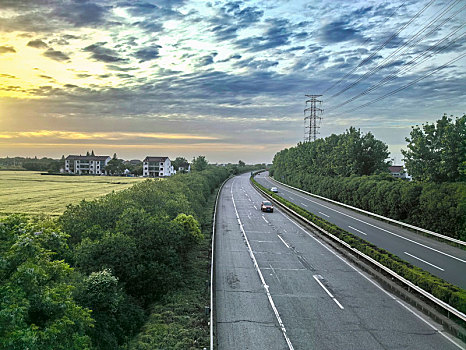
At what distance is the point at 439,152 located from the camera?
42.2 meters

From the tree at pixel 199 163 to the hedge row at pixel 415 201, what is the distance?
71.1m

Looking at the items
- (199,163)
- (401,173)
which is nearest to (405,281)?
(401,173)

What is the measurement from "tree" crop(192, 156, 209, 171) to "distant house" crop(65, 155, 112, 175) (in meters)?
68.3

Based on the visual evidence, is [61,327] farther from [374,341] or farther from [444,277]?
[444,277]

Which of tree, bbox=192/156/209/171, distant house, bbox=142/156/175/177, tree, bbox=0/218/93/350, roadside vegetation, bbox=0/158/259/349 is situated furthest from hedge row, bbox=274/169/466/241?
distant house, bbox=142/156/175/177

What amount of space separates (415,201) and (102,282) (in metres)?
31.8

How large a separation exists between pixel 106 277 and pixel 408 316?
1324 cm

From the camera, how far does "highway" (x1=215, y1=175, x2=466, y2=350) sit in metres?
13.5

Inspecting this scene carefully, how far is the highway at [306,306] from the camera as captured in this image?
13484 mm

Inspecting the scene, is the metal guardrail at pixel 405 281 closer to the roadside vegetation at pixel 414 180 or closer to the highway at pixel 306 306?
the highway at pixel 306 306

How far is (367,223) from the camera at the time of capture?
38406 millimetres

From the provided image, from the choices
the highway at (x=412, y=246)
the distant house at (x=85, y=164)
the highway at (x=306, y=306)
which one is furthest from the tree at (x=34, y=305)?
the distant house at (x=85, y=164)

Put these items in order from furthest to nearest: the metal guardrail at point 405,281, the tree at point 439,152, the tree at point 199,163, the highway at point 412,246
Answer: the tree at point 199,163 < the tree at point 439,152 < the highway at point 412,246 < the metal guardrail at point 405,281

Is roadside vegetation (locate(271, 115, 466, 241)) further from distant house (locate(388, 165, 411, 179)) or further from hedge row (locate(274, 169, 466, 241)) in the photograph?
distant house (locate(388, 165, 411, 179))
